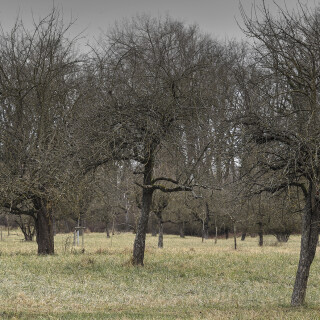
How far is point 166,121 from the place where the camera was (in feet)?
52.2

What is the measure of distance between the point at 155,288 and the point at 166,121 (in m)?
5.67

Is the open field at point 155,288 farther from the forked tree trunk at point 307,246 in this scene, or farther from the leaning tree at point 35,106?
the leaning tree at point 35,106

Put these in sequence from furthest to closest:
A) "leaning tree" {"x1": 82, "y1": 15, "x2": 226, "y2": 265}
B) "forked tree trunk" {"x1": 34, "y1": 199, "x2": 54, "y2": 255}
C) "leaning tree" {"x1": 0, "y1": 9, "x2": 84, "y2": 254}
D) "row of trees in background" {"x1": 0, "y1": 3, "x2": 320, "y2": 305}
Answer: "forked tree trunk" {"x1": 34, "y1": 199, "x2": 54, "y2": 255}
"leaning tree" {"x1": 0, "y1": 9, "x2": 84, "y2": 254}
"leaning tree" {"x1": 82, "y1": 15, "x2": 226, "y2": 265}
"row of trees in background" {"x1": 0, "y1": 3, "x2": 320, "y2": 305}

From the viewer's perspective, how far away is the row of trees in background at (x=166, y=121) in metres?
10.3

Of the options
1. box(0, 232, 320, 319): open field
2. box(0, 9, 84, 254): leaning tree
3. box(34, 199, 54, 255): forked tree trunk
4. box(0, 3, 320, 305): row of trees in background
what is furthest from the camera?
box(34, 199, 54, 255): forked tree trunk

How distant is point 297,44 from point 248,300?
661 centimetres

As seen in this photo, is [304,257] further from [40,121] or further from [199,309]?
[40,121]

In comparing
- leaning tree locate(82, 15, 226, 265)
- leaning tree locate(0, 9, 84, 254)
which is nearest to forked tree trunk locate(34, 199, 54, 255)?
leaning tree locate(0, 9, 84, 254)

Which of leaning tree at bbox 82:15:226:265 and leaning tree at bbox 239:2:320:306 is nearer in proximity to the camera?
leaning tree at bbox 239:2:320:306

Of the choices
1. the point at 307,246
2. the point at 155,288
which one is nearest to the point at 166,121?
the point at 155,288

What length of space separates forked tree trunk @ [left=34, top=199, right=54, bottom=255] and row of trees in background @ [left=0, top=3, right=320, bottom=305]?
0.05m

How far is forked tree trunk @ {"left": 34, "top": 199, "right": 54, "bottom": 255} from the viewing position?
20.9m

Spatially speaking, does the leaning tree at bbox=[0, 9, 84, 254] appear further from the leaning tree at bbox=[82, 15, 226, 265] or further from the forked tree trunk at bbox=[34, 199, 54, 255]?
the leaning tree at bbox=[82, 15, 226, 265]

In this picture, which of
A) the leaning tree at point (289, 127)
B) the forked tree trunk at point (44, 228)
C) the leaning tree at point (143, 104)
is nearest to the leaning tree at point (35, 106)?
the forked tree trunk at point (44, 228)
